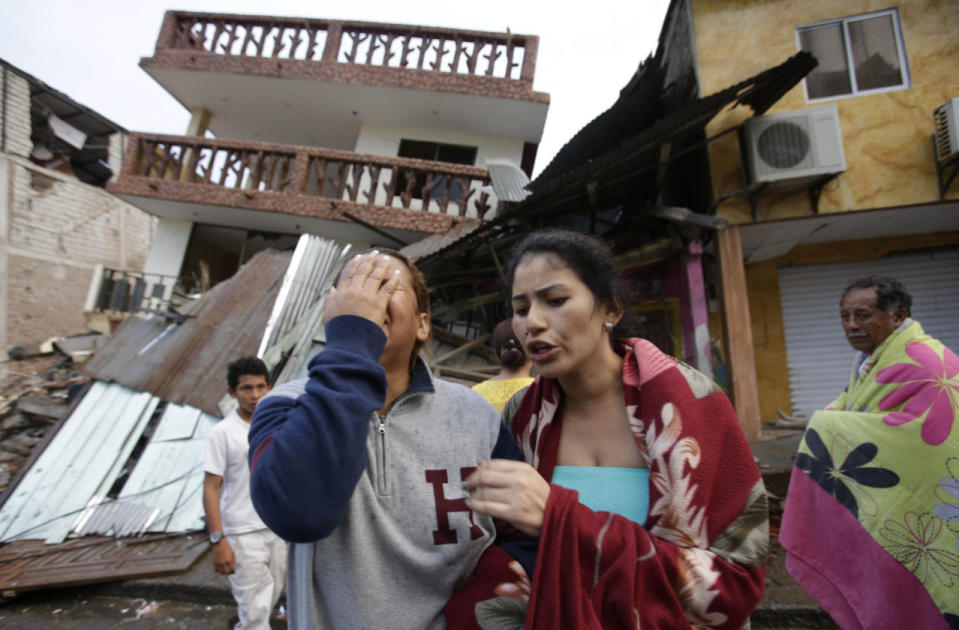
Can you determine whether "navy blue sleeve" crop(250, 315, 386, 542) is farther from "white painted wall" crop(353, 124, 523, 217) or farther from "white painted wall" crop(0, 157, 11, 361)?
"white painted wall" crop(0, 157, 11, 361)

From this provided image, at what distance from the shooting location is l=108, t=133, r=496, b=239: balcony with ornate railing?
28.7ft

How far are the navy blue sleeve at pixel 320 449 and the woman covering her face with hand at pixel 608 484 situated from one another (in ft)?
0.91

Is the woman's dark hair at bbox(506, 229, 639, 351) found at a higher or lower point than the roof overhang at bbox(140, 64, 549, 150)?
lower

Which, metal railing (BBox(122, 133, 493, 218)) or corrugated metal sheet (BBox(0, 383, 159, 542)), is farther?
metal railing (BBox(122, 133, 493, 218))

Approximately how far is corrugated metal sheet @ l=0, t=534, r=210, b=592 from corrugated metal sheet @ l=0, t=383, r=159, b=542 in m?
0.23

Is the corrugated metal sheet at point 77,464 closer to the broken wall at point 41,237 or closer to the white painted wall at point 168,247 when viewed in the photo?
the white painted wall at point 168,247

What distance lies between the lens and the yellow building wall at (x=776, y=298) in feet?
22.6

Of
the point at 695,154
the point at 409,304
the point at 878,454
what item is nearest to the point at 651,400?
the point at 409,304

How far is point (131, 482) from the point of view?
441cm

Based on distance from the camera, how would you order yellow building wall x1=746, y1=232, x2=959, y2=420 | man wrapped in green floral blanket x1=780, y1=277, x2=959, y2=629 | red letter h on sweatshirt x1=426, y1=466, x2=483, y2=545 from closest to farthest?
red letter h on sweatshirt x1=426, y1=466, x2=483, y2=545 → man wrapped in green floral blanket x1=780, y1=277, x2=959, y2=629 → yellow building wall x1=746, y1=232, x2=959, y2=420

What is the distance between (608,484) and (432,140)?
434 inches

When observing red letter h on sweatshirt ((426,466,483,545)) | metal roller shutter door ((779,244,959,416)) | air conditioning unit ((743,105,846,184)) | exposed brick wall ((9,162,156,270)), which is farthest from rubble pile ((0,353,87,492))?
metal roller shutter door ((779,244,959,416))

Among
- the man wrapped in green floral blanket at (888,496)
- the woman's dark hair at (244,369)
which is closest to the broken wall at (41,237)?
the woman's dark hair at (244,369)

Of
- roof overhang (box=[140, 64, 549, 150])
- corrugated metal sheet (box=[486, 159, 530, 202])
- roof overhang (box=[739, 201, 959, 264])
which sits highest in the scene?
roof overhang (box=[140, 64, 549, 150])
